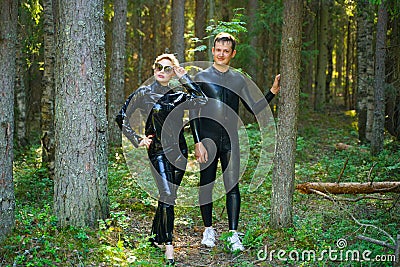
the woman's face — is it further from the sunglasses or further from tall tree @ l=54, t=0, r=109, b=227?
tall tree @ l=54, t=0, r=109, b=227

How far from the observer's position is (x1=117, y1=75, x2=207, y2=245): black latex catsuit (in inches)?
237

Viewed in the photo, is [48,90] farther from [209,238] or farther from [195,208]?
[209,238]

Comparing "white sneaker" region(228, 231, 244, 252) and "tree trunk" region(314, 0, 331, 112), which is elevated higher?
"tree trunk" region(314, 0, 331, 112)

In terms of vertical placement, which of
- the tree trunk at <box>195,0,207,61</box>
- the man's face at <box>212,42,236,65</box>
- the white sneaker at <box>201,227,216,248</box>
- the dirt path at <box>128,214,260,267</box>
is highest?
the tree trunk at <box>195,0,207,61</box>

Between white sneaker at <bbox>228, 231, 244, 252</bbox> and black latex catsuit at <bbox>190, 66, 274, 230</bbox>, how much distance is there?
152 millimetres

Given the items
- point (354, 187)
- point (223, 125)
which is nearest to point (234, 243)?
point (223, 125)

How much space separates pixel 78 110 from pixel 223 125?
2043 millimetres

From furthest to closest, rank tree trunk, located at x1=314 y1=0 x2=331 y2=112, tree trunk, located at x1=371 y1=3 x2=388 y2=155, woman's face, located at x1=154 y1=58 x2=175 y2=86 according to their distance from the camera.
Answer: tree trunk, located at x1=314 y1=0 x2=331 y2=112, tree trunk, located at x1=371 y1=3 x2=388 y2=155, woman's face, located at x1=154 y1=58 x2=175 y2=86

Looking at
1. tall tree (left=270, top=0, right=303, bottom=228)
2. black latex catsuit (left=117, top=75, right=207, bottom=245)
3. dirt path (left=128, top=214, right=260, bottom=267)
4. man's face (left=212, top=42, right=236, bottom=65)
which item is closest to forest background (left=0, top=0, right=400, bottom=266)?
dirt path (left=128, top=214, right=260, bottom=267)

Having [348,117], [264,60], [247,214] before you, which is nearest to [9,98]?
[247,214]

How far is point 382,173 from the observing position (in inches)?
401

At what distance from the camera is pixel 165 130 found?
6.12m

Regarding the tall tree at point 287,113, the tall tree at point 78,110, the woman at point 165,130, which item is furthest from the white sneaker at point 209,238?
the tall tree at point 78,110

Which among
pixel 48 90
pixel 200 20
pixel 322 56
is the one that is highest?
pixel 200 20
